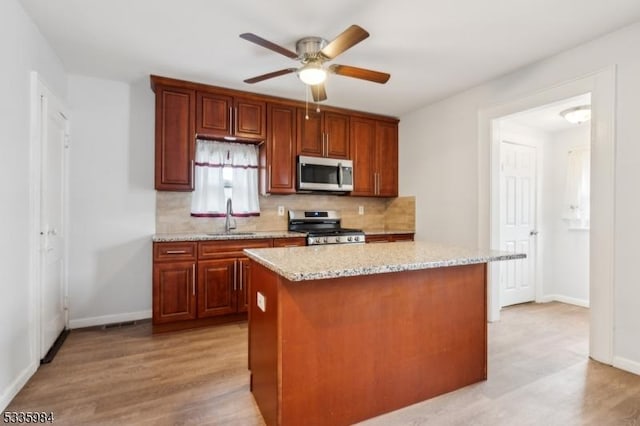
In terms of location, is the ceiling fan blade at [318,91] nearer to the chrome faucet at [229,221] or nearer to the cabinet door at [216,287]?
the chrome faucet at [229,221]

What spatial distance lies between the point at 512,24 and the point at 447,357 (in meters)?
2.41

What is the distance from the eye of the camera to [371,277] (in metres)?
1.86

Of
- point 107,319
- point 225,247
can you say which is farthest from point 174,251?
point 107,319

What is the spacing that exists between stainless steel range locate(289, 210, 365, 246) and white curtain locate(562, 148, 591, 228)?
9.08 feet

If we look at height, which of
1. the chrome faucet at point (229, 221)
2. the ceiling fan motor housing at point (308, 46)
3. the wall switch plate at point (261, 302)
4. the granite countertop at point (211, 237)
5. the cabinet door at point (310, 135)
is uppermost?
the ceiling fan motor housing at point (308, 46)

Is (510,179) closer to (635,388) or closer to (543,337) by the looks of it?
(543,337)

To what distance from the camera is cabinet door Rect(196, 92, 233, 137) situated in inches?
141

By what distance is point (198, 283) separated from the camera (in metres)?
3.33

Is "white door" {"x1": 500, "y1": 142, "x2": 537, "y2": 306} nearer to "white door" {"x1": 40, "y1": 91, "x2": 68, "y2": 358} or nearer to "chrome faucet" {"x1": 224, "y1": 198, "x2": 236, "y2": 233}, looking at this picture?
"chrome faucet" {"x1": 224, "y1": 198, "x2": 236, "y2": 233}

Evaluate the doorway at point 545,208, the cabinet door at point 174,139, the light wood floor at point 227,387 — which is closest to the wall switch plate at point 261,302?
the light wood floor at point 227,387

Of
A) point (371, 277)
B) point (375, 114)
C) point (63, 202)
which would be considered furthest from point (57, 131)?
point (375, 114)

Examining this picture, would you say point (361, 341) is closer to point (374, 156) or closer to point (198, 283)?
point (198, 283)

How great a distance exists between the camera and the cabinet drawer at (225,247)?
3.36 m

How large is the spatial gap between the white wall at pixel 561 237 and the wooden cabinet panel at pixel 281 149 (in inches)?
136
